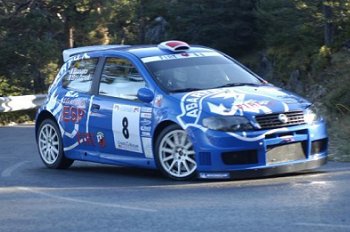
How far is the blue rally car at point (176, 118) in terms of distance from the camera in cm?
911

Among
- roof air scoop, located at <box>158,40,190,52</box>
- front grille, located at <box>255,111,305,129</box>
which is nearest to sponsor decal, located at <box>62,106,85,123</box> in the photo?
roof air scoop, located at <box>158,40,190,52</box>

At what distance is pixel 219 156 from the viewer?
9086 millimetres

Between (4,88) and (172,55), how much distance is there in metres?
15.2

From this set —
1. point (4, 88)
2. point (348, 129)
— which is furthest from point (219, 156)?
point (4, 88)

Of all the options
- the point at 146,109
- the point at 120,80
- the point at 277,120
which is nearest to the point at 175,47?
the point at 120,80

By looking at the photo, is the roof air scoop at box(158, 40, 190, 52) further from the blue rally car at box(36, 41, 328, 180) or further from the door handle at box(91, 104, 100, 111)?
the door handle at box(91, 104, 100, 111)

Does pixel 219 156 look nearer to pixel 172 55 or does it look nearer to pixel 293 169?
pixel 293 169

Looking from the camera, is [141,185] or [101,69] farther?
[101,69]

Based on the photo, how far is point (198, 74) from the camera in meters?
10.2

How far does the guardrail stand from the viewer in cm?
2014

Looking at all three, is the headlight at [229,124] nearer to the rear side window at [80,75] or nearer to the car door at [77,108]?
the car door at [77,108]

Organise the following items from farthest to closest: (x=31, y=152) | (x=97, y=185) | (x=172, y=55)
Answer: (x=31, y=152), (x=172, y=55), (x=97, y=185)

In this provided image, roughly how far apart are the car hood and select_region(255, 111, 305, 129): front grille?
46 mm

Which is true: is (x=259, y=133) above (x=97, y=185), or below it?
above
